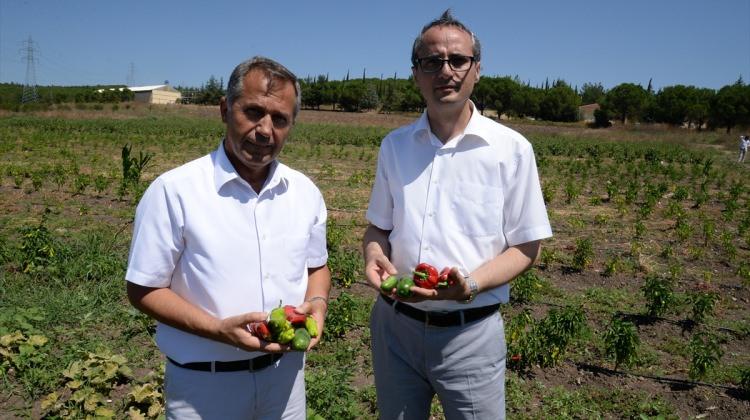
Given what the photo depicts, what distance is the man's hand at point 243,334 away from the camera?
1.75m

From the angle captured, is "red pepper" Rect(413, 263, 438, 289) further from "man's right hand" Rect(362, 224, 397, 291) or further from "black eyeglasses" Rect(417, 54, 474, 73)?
"black eyeglasses" Rect(417, 54, 474, 73)

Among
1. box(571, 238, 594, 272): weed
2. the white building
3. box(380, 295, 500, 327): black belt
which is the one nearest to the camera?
box(380, 295, 500, 327): black belt

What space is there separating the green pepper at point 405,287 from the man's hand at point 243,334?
52 centimetres

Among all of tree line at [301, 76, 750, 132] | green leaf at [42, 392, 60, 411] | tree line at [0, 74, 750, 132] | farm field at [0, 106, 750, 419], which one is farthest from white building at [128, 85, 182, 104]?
green leaf at [42, 392, 60, 411]

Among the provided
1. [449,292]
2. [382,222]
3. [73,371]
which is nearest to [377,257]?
[382,222]

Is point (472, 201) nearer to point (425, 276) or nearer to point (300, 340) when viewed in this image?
point (425, 276)

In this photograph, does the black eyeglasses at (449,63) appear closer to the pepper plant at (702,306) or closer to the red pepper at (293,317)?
the red pepper at (293,317)

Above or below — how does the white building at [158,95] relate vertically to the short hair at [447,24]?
above

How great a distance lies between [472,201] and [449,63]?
21.6 inches

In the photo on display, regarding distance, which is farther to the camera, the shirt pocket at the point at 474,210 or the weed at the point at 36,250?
the weed at the point at 36,250

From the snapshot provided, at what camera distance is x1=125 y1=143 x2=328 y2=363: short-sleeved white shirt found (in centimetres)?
183

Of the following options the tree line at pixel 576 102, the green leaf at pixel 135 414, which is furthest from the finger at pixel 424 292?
the tree line at pixel 576 102

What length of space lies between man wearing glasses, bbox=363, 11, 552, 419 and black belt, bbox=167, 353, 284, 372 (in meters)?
0.53

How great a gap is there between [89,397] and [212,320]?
2242 millimetres
